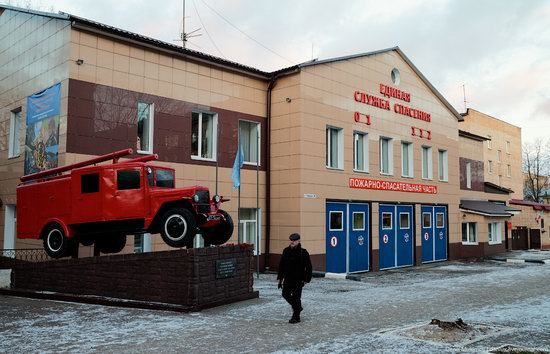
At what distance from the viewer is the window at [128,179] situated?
11836mm

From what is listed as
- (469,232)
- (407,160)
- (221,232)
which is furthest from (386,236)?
(221,232)

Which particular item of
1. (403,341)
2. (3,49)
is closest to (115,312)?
(403,341)

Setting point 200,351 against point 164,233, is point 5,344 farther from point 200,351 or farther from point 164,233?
point 164,233

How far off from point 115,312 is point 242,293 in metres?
2.98

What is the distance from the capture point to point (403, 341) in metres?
8.30

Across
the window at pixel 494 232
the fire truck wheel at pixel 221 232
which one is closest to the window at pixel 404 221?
the window at pixel 494 232

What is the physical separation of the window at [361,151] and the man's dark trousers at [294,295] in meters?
12.6

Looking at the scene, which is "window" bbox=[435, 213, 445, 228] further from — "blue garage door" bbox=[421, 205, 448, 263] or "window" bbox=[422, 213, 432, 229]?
"window" bbox=[422, 213, 432, 229]

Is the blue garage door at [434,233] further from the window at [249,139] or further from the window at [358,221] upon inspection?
the window at [249,139]

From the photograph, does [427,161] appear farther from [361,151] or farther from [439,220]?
[361,151]

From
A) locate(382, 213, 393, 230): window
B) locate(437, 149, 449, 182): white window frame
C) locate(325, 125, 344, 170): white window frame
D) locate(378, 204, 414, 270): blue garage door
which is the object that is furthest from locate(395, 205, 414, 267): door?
locate(325, 125, 344, 170): white window frame

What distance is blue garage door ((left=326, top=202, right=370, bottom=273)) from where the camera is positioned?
20.1 meters

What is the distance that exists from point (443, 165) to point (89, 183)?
68.2ft

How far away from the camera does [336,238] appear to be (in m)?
20.4
